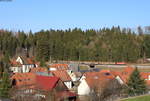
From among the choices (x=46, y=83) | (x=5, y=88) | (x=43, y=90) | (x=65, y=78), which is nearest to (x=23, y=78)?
(x=46, y=83)

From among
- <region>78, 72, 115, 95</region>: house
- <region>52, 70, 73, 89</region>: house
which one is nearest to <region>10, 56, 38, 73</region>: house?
<region>52, 70, 73, 89</region>: house

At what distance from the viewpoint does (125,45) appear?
6650 centimetres

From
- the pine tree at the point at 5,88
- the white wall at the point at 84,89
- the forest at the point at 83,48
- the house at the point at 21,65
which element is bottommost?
the white wall at the point at 84,89

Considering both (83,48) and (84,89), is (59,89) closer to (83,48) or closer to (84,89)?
(84,89)

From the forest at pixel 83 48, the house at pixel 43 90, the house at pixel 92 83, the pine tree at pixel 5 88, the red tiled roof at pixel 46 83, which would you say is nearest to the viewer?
the house at pixel 43 90

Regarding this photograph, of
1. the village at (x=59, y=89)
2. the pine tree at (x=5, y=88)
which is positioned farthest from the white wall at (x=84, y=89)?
the pine tree at (x=5, y=88)

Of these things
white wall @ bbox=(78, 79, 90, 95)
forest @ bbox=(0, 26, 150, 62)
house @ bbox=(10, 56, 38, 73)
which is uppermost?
forest @ bbox=(0, 26, 150, 62)

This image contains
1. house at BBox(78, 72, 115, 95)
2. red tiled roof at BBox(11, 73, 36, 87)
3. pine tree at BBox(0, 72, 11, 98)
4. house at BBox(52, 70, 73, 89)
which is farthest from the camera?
house at BBox(52, 70, 73, 89)

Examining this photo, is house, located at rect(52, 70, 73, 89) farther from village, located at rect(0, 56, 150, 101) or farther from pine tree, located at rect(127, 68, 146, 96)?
pine tree, located at rect(127, 68, 146, 96)

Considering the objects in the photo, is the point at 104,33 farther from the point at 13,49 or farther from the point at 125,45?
the point at 13,49

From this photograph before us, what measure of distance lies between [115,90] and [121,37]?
49.3 metres

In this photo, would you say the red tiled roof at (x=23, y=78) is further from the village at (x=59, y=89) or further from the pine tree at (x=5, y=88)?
the pine tree at (x=5, y=88)

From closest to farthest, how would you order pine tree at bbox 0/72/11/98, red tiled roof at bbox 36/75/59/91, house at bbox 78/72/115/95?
1. pine tree at bbox 0/72/11/98
2. red tiled roof at bbox 36/75/59/91
3. house at bbox 78/72/115/95

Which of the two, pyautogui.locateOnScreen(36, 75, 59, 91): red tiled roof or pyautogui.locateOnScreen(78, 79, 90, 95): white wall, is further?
pyautogui.locateOnScreen(78, 79, 90, 95): white wall
